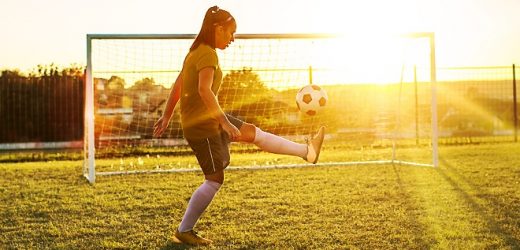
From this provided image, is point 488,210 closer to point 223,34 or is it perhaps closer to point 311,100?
point 311,100

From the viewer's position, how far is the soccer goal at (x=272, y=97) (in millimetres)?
11047

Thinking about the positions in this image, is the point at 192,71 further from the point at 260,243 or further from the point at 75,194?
the point at 75,194

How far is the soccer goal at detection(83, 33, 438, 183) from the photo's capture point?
1105 cm

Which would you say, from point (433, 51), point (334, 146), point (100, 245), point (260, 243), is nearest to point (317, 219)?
point (260, 243)

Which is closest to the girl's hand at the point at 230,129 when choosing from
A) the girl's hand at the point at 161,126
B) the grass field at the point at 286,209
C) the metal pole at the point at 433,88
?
the girl's hand at the point at 161,126

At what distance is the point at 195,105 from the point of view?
15.5ft

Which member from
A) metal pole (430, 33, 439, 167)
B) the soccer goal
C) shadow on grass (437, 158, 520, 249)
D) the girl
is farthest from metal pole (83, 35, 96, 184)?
metal pole (430, 33, 439, 167)

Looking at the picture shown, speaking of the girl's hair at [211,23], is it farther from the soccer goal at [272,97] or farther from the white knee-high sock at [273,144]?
the soccer goal at [272,97]

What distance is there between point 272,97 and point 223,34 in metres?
7.92

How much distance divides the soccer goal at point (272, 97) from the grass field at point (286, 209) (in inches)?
40.9

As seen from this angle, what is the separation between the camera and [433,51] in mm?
11055

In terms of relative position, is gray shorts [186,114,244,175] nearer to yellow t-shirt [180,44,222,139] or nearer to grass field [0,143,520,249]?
yellow t-shirt [180,44,222,139]

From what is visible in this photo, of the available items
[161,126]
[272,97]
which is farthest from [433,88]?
[161,126]

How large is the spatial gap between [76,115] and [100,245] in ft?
49.2
